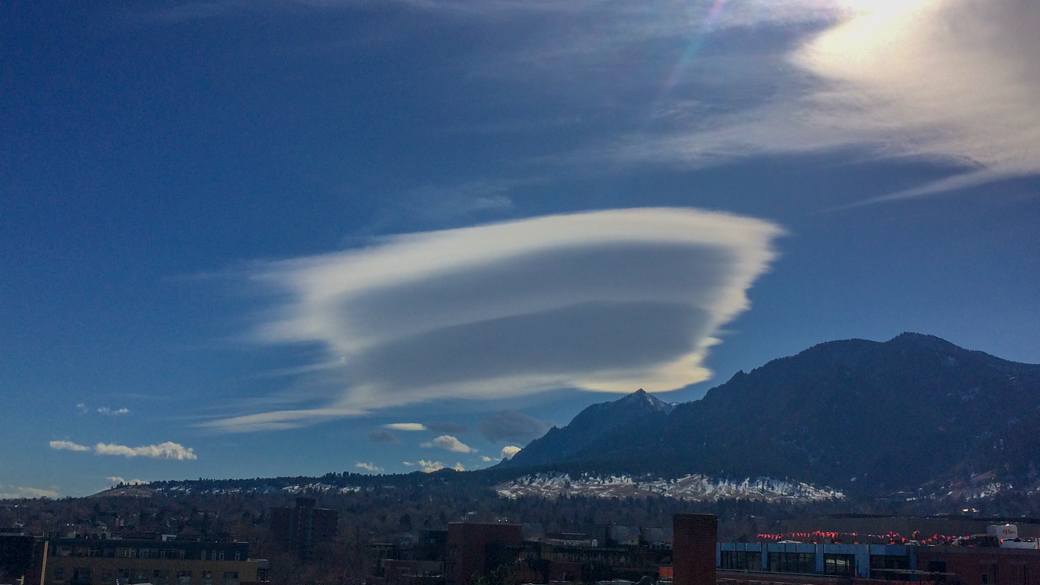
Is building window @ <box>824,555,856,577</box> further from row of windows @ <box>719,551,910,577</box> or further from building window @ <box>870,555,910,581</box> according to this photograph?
building window @ <box>870,555,910,581</box>

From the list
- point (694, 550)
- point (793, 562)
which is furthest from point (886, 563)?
point (694, 550)

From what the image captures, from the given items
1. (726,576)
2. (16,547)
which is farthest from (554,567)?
(16,547)

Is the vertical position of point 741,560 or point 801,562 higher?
point 801,562

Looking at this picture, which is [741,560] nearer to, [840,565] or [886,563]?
[840,565]

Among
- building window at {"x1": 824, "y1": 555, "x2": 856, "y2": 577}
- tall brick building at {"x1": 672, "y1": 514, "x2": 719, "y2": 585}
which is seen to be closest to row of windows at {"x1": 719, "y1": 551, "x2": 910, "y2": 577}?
building window at {"x1": 824, "y1": 555, "x2": 856, "y2": 577}

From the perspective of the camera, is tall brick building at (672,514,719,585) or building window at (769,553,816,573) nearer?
tall brick building at (672,514,719,585)

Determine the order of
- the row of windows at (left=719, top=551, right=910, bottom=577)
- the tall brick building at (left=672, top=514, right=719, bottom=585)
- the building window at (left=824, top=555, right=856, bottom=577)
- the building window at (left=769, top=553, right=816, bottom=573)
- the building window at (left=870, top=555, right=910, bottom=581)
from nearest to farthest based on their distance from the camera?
the tall brick building at (left=672, top=514, right=719, bottom=585)
the building window at (left=870, top=555, right=910, bottom=581)
the building window at (left=824, top=555, right=856, bottom=577)
the row of windows at (left=719, top=551, right=910, bottom=577)
the building window at (left=769, top=553, right=816, bottom=573)

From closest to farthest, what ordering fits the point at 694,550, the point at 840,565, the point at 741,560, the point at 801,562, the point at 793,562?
the point at 694,550 < the point at 840,565 < the point at 801,562 < the point at 793,562 < the point at 741,560

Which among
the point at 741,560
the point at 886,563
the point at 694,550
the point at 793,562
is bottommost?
the point at 741,560

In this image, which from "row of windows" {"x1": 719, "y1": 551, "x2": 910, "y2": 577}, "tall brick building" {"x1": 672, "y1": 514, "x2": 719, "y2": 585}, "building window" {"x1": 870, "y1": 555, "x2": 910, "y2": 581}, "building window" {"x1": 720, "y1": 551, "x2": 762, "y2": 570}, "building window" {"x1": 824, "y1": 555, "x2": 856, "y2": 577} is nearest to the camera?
"tall brick building" {"x1": 672, "y1": 514, "x2": 719, "y2": 585}

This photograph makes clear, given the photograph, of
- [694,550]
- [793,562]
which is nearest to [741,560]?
[793,562]

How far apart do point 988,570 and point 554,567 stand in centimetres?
6996

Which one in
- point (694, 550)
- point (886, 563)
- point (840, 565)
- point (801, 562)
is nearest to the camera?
point (694, 550)

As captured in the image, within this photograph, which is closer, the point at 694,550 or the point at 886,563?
the point at 694,550
